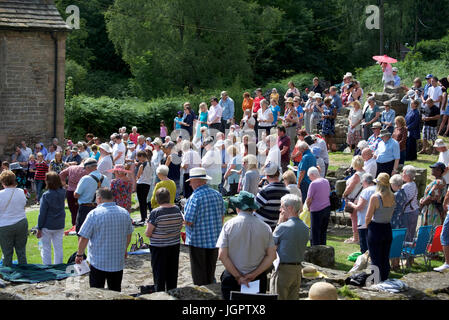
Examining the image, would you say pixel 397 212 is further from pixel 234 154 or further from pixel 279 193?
pixel 234 154

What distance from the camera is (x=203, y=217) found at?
8.89m

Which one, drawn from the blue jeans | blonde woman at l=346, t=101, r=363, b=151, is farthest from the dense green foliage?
the blue jeans

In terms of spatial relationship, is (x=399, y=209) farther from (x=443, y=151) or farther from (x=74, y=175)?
(x=74, y=175)

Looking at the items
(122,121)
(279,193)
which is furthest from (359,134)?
(122,121)

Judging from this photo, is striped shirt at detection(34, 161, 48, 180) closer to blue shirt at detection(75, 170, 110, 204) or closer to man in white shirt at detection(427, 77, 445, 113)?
blue shirt at detection(75, 170, 110, 204)

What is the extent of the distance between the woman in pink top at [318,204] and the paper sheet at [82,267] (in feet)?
12.7

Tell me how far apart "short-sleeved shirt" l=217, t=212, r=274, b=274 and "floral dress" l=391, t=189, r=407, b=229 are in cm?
456

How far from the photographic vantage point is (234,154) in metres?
15.4

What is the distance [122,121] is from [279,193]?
22.4 m

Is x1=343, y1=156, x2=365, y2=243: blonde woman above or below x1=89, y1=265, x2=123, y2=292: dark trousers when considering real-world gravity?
above

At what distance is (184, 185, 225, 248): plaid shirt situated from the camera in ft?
29.1

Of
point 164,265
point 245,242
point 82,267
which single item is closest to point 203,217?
point 164,265

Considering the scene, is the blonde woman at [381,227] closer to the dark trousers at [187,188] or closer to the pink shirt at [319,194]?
the pink shirt at [319,194]

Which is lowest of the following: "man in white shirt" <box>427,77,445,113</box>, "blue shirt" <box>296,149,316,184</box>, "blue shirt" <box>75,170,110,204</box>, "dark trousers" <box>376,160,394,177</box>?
"blue shirt" <box>75,170,110,204</box>
